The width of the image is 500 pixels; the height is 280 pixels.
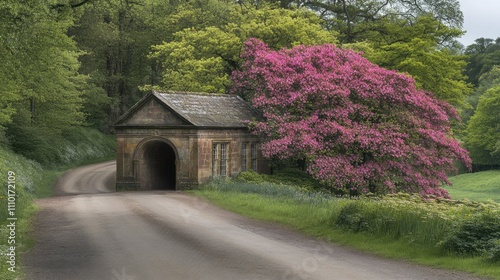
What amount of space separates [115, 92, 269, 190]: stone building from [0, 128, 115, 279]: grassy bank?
541cm

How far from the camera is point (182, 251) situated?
14.1 metres

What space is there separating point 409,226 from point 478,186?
51.4 m

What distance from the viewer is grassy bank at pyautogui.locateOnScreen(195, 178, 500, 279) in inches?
506

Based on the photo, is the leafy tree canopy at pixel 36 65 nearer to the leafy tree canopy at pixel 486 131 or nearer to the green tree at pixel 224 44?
the green tree at pixel 224 44

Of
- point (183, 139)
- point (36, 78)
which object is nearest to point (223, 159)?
point (183, 139)

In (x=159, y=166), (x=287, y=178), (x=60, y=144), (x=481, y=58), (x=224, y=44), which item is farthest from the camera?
(x=481, y=58)

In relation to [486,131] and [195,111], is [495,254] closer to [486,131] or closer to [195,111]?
[195,111]

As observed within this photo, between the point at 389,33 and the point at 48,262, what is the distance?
148 feet

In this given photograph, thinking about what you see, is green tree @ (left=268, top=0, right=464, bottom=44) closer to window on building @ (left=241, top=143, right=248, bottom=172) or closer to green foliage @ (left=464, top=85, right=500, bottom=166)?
green foliage @ (left=464, top=85, right=500, bottom=166)

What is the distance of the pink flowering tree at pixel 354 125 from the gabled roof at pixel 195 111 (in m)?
1.60

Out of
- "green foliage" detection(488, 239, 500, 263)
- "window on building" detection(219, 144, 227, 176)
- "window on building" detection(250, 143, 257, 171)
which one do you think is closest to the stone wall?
"window on building" detection(219, 144, 227, 176)

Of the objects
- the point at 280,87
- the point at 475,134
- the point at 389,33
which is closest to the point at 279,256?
the point at 280,87

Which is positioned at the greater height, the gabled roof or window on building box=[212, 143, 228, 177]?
the gabled roof

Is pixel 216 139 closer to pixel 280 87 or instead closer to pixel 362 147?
pixel 280 87
